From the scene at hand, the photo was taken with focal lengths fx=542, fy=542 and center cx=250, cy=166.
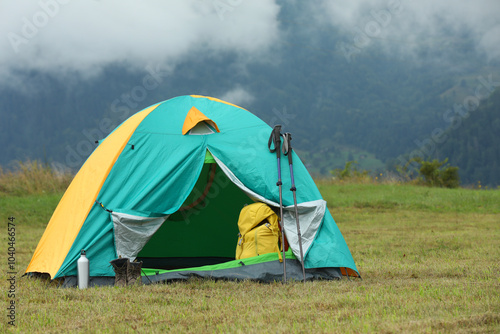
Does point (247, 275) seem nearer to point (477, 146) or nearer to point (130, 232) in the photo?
point (130, 232)

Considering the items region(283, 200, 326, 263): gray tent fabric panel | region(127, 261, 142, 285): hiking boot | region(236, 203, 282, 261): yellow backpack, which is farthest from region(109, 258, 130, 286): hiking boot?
region(283, 200, 326, 263): gray tent fabric panel

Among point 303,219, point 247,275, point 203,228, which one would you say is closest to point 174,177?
point 247,275

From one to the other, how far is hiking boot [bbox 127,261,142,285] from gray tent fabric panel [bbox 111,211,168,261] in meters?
0.28

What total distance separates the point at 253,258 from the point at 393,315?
2277mm

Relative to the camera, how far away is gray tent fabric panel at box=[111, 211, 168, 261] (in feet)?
20.5

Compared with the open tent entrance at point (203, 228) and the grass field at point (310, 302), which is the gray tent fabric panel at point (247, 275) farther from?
the open tent entrance at point (203, 228)

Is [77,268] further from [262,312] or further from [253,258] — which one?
[262,312]

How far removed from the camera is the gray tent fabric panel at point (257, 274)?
6.20 meters

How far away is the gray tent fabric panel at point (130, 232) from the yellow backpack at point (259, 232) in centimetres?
111

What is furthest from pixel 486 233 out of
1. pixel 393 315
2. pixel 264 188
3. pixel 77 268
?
pixel 77 268

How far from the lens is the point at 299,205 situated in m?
6.50

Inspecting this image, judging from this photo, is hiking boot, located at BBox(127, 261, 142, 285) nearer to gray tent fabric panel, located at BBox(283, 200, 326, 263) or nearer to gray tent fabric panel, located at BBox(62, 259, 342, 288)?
gray tent fabric panel, located at BBox(62, 259, 342, 288)

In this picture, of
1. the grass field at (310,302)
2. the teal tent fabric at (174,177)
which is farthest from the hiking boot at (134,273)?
the teal tent fabric at (174,177)

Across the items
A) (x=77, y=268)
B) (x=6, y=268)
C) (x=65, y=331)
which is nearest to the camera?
(x=65, y=331)
